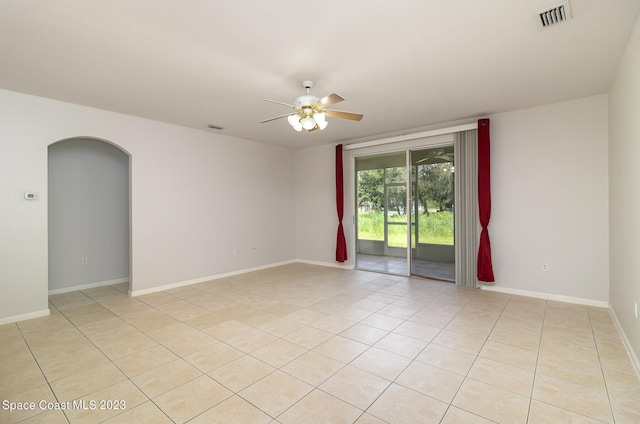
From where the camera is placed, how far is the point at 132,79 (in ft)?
10.9

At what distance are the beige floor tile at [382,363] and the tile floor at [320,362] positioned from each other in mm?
16

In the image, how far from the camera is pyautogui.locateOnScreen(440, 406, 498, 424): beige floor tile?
6.17 feet

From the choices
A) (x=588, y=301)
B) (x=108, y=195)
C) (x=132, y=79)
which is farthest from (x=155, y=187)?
(x=588, y=301)

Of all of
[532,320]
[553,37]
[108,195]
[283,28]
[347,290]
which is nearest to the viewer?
[283,28]

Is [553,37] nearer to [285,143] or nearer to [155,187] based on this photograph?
[285,143]

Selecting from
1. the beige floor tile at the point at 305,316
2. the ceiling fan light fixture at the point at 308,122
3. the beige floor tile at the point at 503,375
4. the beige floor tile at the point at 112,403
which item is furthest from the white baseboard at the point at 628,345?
the beige floor tile at the point at 112,403

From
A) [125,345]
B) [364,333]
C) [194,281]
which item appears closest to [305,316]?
[364,333]

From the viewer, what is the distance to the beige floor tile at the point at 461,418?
6.17 ft

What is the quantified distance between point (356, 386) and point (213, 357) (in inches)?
52.8

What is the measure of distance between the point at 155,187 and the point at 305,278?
10.1ft

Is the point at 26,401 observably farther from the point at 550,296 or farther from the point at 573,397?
the point at 550,296

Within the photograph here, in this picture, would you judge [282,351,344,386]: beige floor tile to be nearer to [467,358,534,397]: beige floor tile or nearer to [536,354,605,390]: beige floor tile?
[467,358,534,397]: beige floor tile

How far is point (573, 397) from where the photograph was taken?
6.95 feet

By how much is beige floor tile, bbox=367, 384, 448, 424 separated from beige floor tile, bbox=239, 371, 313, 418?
541 mm
